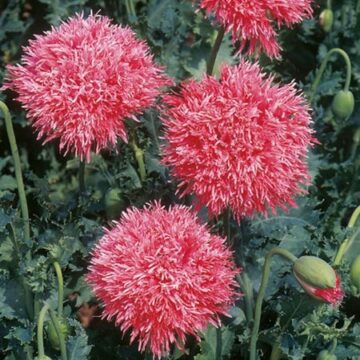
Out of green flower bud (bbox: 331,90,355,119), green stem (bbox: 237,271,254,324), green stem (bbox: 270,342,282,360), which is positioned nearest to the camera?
green stem (bbox: 270,342,282,360)

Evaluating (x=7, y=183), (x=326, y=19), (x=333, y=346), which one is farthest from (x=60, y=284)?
(x=326, y=19)

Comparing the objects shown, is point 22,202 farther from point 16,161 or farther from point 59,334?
point 59,334

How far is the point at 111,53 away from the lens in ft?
4.03

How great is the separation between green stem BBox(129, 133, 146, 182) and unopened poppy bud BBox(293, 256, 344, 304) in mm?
452

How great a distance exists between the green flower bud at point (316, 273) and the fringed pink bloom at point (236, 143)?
12 centimetres

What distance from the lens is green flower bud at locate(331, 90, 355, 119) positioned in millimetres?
1525

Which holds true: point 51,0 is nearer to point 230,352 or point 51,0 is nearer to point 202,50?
point 202,50

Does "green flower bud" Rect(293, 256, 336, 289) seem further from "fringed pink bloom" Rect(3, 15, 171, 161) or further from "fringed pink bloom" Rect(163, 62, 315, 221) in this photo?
"fringed pink bloom" Rect(3, 15, 171, 161)

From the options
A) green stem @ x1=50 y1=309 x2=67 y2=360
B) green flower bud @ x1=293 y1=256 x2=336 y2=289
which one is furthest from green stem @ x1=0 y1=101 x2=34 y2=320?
green flower bud @ x1=293 y1=256 x2=336 y2=289

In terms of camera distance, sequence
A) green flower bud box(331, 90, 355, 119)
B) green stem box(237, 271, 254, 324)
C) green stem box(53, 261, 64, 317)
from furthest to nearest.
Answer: green flower bud box(331, 90, 355, 119) → green stem box(237, 271, 254, 324) → green stem box(53, 261, 64, 317)

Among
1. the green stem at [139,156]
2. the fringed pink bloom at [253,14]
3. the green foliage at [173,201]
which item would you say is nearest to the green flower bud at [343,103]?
the green foliage at [173,201]

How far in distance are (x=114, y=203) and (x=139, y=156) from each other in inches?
3.7

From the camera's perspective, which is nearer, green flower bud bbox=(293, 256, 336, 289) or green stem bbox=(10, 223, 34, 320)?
green flower bud bbox=(293, 256, 336, 289)

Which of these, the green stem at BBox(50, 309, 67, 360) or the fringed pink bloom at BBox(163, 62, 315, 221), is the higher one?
the fringed pink bloom at BBox(163, 62, 315, 221)
